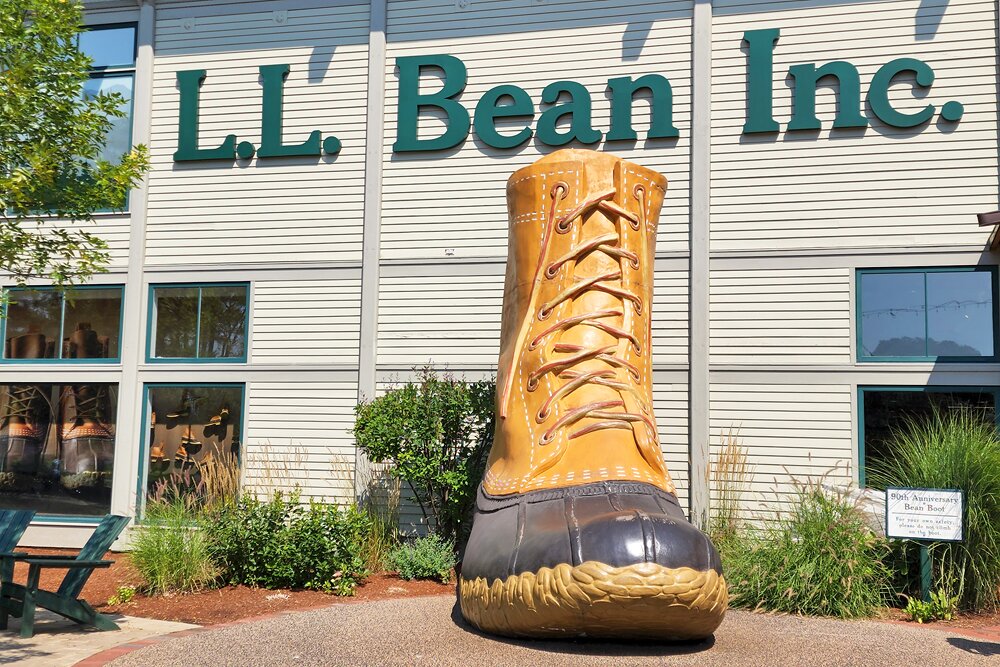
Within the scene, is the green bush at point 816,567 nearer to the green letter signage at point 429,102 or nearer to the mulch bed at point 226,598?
the mulch bed at point 226,598

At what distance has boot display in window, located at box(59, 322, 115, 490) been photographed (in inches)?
397

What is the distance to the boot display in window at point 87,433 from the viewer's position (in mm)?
10094

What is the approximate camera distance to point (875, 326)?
8625 mm

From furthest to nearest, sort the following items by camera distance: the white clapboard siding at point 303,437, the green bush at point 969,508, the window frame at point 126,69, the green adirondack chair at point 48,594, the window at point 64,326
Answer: the window frame at point 126,69 < the window at point 64,326 < the white clapboard siding at point 303,437 < the green bush at point 969,508 < the green adirondack chair at point 48,594

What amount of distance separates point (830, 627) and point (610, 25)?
642cm

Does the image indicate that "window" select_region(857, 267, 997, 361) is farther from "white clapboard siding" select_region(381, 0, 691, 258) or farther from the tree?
the tree

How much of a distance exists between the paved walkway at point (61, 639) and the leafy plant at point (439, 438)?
8.13 feet

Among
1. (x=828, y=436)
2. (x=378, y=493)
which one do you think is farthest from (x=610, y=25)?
(x=378, y=493)

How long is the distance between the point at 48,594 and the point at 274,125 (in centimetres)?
Answer: 599

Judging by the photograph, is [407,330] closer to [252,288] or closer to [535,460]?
[252,288]

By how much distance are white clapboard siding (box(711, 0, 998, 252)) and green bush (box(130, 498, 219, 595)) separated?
213 inches

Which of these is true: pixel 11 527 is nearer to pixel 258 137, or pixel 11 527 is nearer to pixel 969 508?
pixel 258 137

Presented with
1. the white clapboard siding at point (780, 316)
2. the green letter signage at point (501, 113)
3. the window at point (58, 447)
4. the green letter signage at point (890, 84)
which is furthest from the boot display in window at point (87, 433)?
the green letter signage at point (890, 84)

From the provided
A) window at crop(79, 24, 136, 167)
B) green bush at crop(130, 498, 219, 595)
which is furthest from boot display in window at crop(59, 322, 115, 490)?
green bush at crop(130, 498, 219, 595)
